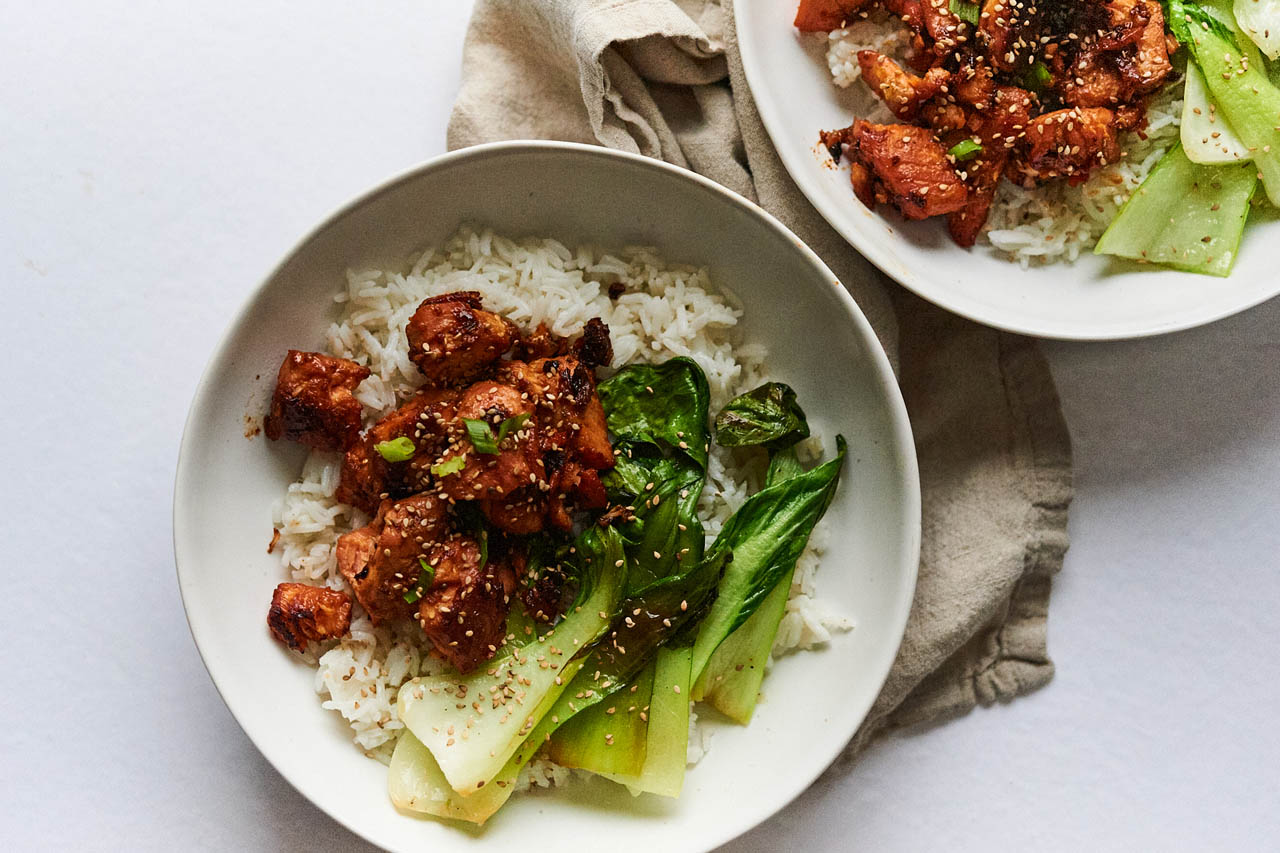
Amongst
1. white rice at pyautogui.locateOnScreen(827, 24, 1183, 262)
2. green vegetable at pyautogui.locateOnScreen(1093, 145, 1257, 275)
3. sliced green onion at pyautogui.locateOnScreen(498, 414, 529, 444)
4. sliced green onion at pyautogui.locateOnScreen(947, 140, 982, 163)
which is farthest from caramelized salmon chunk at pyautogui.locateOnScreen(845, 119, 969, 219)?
sliced green onion at pyautogui.locateOnScreen(498, 414, 529, 444)

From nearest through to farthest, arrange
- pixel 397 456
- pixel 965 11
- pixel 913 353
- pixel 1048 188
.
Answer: pixel 397 456
pixel 965 11
pixel 1048 188
pixel 913 353

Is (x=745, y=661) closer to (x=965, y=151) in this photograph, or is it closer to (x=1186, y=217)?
(x=965, y=151)

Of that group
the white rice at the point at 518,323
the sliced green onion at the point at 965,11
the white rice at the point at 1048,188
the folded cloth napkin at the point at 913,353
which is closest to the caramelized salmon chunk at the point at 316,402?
the white rice at the point at 518,323

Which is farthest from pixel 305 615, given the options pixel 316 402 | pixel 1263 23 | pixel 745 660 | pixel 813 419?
pixel 1263 23

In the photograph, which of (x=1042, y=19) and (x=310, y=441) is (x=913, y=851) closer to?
(x=310, y=441)

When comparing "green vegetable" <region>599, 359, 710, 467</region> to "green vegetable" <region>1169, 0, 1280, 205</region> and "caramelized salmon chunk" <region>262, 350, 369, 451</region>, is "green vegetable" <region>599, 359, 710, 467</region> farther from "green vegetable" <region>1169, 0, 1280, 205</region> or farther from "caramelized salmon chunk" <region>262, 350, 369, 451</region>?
"green vegetable" <region>1169, 0, 1280, 205</region>

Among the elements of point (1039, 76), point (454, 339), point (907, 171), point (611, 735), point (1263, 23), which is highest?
point (1263, 23)

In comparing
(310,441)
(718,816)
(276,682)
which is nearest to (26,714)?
(276,682)
